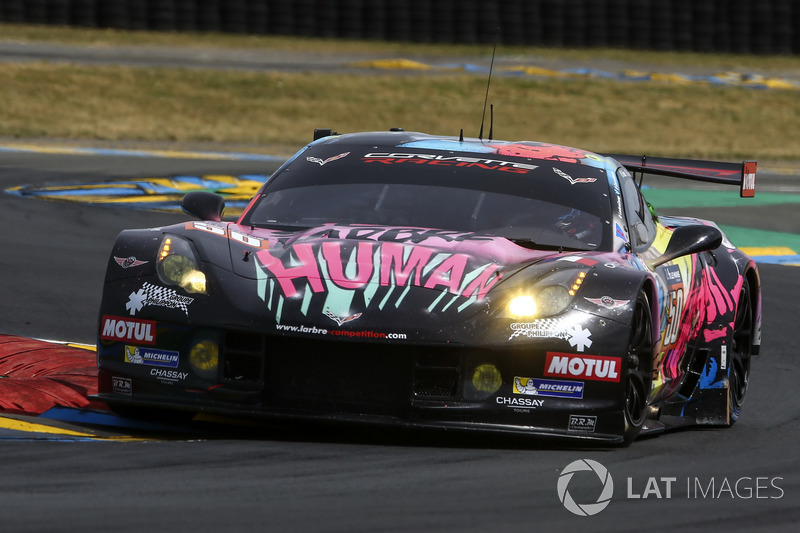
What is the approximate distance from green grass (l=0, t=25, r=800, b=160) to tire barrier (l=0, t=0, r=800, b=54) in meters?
3.37

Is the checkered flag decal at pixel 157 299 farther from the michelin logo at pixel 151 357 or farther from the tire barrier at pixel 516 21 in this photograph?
the tire barrier at pixel 516 21

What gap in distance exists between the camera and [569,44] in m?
33.0

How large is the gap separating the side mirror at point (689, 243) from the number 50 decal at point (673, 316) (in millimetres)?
147

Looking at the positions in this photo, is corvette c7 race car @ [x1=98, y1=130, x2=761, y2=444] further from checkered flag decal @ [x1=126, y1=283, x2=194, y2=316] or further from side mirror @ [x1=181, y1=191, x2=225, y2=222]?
side mirror @ [x1=181, y1=191, x2=225, y2=222]

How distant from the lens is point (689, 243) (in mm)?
5461

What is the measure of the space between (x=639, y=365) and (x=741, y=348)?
1790mm

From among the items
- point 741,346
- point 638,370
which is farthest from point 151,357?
point 741,346

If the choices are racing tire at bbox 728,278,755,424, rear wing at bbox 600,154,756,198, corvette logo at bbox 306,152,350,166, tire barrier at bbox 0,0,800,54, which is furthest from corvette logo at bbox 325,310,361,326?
tire barrier at bbox 0,0,800,54

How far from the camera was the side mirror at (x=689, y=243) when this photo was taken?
5.45 meters

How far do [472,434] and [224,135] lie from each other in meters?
17.5

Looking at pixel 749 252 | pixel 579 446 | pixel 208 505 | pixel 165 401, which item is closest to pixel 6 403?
pixel 165 401

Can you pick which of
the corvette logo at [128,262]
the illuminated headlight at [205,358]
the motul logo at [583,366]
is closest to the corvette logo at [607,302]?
the motul logo at [583,366]

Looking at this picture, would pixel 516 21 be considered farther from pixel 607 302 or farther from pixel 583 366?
pixel 583 366

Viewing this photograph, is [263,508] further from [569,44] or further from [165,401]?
[569,44]
